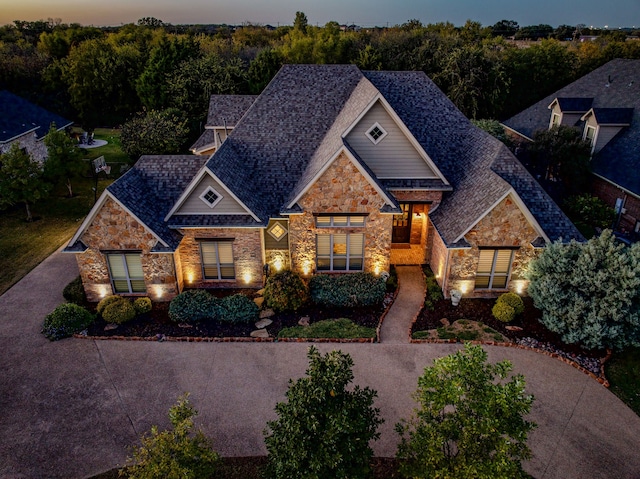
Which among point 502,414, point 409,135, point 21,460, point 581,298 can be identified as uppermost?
point 409,135

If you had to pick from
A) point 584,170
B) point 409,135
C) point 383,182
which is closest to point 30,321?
point 383,182

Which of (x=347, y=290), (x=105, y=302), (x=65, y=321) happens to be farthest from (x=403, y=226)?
(x=65, y=321)

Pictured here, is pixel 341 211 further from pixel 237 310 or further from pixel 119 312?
pixel 119 312

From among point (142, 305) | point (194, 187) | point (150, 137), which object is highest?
point (194, 187)

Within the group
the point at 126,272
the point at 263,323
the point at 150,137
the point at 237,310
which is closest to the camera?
the point at 263,323

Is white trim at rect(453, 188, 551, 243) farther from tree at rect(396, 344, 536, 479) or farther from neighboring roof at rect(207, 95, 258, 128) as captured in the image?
neighboring roof at rect(207, 95, 258, 128)

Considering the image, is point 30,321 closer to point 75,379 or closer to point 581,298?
point 75,379

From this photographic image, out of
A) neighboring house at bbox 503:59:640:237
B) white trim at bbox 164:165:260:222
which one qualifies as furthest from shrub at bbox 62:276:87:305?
neighboring house at bbox 503:59:640:237
